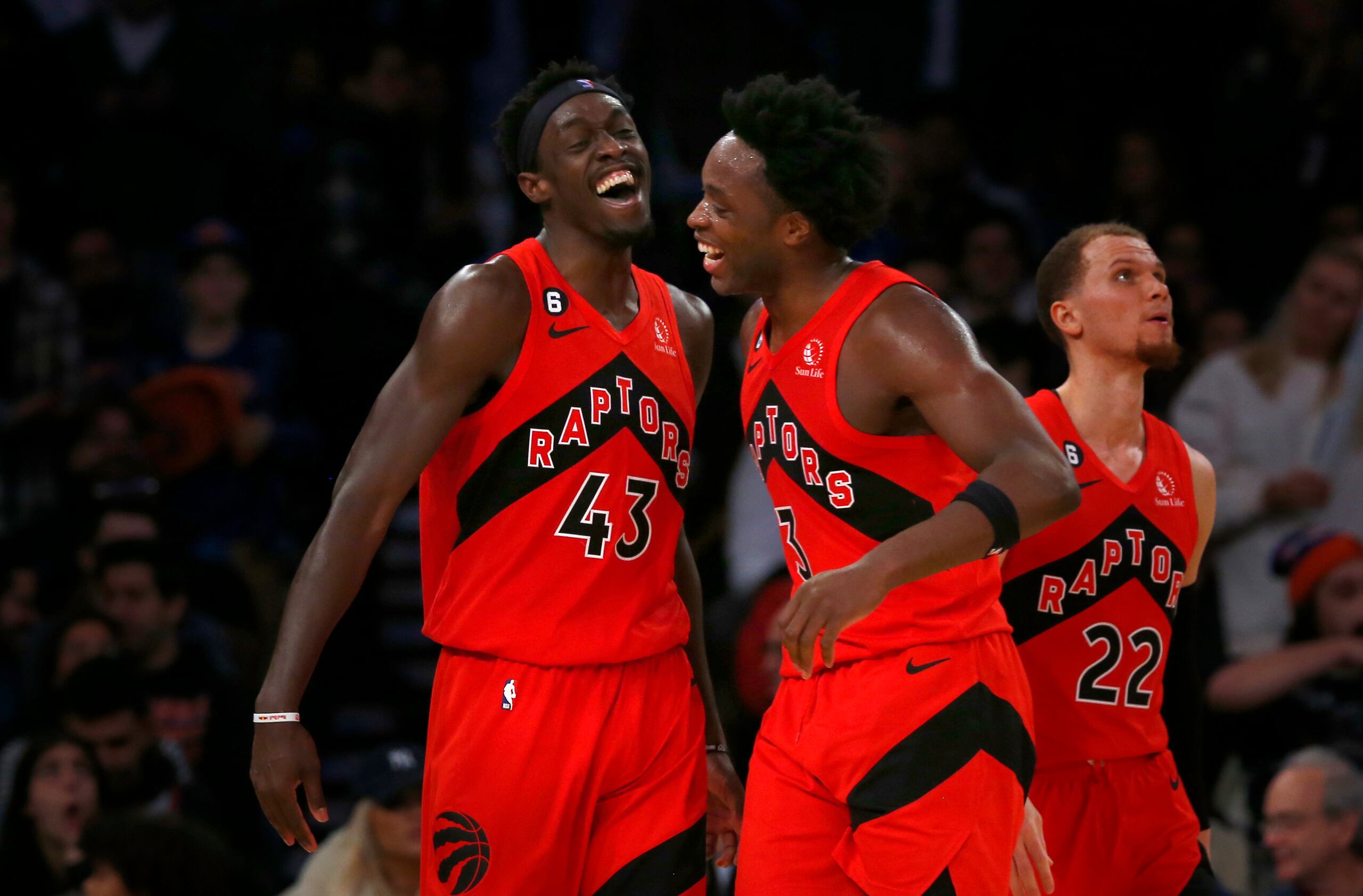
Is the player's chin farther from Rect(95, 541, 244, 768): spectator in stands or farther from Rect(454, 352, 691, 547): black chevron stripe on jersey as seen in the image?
Rect(95, 541, 244, 768): spectator in stands

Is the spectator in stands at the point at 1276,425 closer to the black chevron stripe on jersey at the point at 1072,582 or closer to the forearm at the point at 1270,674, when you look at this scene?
the forearm at the point at 1270,674

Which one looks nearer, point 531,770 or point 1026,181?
point 531,770

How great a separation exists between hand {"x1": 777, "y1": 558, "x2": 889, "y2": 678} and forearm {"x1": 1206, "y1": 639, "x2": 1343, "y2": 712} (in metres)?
3.52

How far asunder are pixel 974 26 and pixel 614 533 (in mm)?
6769

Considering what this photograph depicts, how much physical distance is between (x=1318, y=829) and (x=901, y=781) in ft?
7.93

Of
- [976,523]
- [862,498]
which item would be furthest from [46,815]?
[976,523]

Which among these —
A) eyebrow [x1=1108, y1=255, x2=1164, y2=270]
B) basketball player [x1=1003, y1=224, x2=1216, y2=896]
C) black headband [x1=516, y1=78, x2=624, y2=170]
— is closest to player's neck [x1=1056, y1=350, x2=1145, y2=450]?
basketball player [x1=1003, y1=224, x2=1216, y2=896]

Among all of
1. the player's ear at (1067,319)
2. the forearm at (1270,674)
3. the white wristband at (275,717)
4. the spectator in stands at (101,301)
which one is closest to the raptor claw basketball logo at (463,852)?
the white wristband at (275,717)

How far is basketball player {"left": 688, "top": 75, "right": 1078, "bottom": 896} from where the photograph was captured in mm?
3430

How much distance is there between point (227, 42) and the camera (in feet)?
30.1

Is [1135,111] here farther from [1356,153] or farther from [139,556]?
[139,556]

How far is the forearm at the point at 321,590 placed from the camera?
3553 millimetres

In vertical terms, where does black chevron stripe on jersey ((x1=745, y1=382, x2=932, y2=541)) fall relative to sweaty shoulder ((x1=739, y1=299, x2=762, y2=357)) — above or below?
below

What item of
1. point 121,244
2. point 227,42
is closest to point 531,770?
point 121,244
